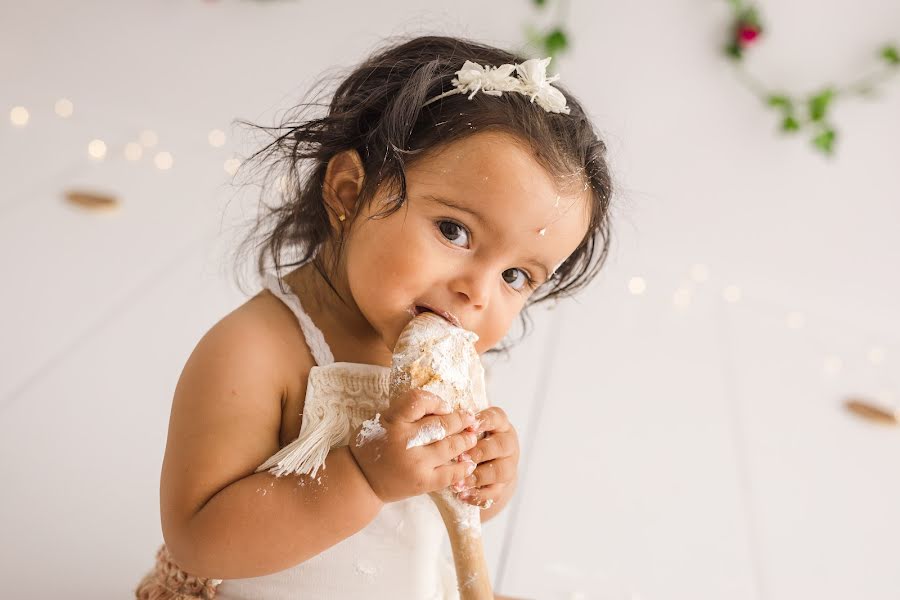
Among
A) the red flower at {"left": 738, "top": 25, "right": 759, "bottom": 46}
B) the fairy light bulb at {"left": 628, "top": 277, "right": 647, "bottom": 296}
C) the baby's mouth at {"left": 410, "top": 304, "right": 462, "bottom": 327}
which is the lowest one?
the baby's mouth at {"left": 410, "top": 304, "right": 462, "bottom": 327}

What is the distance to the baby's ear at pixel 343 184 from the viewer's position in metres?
1.01

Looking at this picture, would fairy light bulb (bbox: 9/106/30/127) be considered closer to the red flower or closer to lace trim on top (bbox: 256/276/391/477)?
lace trim on top (bbox: 256/276/391/477)

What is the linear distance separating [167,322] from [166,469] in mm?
841

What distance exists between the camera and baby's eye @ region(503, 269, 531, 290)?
0.98 metres

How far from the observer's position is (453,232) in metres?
0.92

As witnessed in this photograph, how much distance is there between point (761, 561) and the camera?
1490 mm

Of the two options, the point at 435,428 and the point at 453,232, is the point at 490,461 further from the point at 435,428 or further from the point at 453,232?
the point at 453,232

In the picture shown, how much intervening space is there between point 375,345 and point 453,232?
202 millimetres

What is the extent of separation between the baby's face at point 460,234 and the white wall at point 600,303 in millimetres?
540

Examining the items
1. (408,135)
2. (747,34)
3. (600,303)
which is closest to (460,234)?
(408,135)

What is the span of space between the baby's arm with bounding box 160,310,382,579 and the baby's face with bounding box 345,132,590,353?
0.16m

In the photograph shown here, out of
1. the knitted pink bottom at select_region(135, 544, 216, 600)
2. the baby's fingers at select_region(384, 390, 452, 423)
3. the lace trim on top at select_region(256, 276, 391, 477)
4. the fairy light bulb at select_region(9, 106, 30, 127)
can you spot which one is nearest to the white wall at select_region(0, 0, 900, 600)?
the fairy light bulb at select_region(9, 106, 30, 127)

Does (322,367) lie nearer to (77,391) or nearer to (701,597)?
(77,391)

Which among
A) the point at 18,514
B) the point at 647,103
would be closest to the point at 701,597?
the point at 18,514
